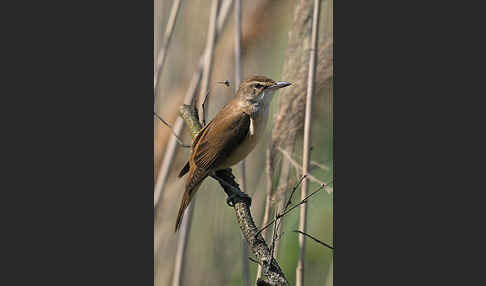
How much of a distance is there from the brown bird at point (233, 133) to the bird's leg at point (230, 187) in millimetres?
99

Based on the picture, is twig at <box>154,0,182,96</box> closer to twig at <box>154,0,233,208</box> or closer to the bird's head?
twig at <box>154,0,233,208</box>

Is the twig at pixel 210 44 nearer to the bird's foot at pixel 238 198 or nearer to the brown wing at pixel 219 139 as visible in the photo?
the brown wing at pixel 219 139

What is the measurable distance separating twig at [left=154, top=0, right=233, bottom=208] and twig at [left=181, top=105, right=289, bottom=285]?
0.08m

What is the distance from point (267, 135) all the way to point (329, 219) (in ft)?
2.15

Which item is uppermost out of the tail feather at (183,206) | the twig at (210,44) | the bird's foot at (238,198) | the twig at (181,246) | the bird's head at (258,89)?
the twig at (210,44)

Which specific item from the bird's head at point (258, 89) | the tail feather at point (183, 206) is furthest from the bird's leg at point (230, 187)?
the bird's head at point (258, 89)

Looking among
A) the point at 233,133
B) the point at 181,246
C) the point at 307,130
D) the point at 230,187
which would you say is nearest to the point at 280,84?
the point at 307,130

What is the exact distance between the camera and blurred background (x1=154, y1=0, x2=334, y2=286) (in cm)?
401

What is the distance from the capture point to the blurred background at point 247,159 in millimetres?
4012

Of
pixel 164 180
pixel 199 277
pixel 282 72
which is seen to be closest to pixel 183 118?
pixel 164 180

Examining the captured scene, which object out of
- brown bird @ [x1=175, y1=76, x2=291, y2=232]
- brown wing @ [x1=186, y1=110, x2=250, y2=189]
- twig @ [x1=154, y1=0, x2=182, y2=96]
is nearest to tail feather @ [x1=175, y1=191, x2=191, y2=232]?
brown bird @ [x1=175, y1=76, x2=291, y2=232]

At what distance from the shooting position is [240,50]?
4.04 m

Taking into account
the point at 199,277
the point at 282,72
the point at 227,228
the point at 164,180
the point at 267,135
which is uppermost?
the point at 282,72

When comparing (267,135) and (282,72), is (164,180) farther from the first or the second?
(282,72)
